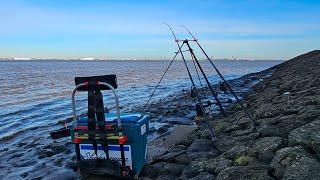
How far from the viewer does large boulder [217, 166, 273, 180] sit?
→ 6.20 meters

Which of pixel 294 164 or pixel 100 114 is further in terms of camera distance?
pixel 100 114

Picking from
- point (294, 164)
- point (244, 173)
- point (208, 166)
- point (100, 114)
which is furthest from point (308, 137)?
point (100, 114)

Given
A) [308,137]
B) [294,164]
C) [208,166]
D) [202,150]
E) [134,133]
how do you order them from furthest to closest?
[202,150] → [208,166] → [308,137] → [134,133] → [294,164]

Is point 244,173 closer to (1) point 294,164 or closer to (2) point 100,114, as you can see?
(1) point 294,164

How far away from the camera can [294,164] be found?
6.16m

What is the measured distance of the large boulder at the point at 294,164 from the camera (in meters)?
5.80

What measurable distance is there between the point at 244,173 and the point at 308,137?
174 centimetres

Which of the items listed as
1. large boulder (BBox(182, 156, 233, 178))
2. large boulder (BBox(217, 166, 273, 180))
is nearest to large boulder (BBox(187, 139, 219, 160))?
large boulder (BBox(182, 156, 233, 178))

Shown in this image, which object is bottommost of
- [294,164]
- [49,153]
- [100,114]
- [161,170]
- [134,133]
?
[49,153]

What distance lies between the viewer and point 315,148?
6.70 meters

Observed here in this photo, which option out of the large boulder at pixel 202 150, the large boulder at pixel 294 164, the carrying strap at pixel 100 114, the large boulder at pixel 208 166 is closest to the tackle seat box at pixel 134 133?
the carrying strap at pixel 100 114

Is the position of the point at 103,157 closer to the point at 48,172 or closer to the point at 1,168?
the point at 48,172

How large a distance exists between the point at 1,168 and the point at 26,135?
16.8 ft

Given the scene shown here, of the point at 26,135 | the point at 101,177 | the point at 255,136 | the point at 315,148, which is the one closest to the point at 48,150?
the point at 26,135
